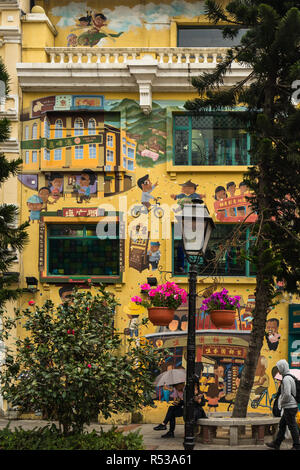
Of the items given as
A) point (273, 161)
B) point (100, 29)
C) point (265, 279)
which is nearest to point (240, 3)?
point (273, 161)

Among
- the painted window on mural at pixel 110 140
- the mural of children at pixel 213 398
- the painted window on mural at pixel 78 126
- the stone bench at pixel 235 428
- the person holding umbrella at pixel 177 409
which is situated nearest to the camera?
the stone bench at pixel 235 428

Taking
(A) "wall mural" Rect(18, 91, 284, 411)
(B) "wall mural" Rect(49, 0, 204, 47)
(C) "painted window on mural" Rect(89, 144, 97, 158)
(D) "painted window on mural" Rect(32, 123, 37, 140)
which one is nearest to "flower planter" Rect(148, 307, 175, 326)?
(A) "wall mural" Rect(18, 91, 284, 411)

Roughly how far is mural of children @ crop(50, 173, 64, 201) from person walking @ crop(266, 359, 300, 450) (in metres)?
8.78

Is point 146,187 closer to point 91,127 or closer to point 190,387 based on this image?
point 91,127

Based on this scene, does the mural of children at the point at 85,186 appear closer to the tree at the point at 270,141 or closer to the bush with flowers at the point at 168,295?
the bush with flowers at the point at 168,295

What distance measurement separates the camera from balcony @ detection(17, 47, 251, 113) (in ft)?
66.0

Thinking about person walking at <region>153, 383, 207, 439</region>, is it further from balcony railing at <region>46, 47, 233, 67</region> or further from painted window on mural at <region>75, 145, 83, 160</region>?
balcony railing at <region>46, 47, 233, 67</region>

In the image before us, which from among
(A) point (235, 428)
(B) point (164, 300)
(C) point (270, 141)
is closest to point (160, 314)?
(B) point (164, 300)

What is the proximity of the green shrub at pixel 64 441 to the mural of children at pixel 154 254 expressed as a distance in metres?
9.03

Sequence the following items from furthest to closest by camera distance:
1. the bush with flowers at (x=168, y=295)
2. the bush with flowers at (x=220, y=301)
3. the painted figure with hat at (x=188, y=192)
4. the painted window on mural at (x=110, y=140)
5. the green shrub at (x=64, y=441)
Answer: the painted window on mural at (x=110, y=140) → the painted figure with hat at (x=188, y=192) → the bush with flowers at (x=168, y=295) → the bush with flowers at (x=220, y=301) → the green shrub at (x=64, y=441)

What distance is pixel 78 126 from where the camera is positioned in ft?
67.9

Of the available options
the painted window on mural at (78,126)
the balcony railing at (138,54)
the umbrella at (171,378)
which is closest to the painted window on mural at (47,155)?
the painted window on mural at (78,126)

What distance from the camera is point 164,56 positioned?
818 inches

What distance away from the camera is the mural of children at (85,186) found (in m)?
20.4
